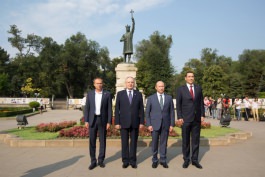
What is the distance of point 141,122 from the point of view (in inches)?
251

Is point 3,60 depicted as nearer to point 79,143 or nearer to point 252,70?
point 252,70

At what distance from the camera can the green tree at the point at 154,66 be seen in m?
54.0

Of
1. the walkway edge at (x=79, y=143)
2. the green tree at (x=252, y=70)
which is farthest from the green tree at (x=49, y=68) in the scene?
the walkway edge at (x=79, y=143)

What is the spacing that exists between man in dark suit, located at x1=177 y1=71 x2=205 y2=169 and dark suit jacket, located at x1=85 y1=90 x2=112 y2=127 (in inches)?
63.2

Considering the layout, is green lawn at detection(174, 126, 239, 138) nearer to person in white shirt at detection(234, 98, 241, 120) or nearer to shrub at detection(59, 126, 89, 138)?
shrub at detection(59, 126, 89, 138)

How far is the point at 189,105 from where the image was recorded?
6363 millimetres

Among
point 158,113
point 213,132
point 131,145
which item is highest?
point 158,113

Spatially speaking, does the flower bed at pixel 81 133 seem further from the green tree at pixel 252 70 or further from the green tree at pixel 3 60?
the green tree at pixel 3 60

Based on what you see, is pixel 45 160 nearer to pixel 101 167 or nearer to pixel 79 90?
pixel 101 167

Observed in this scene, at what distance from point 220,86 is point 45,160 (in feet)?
181

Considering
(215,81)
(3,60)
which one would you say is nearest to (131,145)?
(215,81)

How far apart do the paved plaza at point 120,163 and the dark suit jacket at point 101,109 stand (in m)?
1.03

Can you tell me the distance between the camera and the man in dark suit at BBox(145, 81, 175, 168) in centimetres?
635

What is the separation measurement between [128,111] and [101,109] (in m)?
0.62
